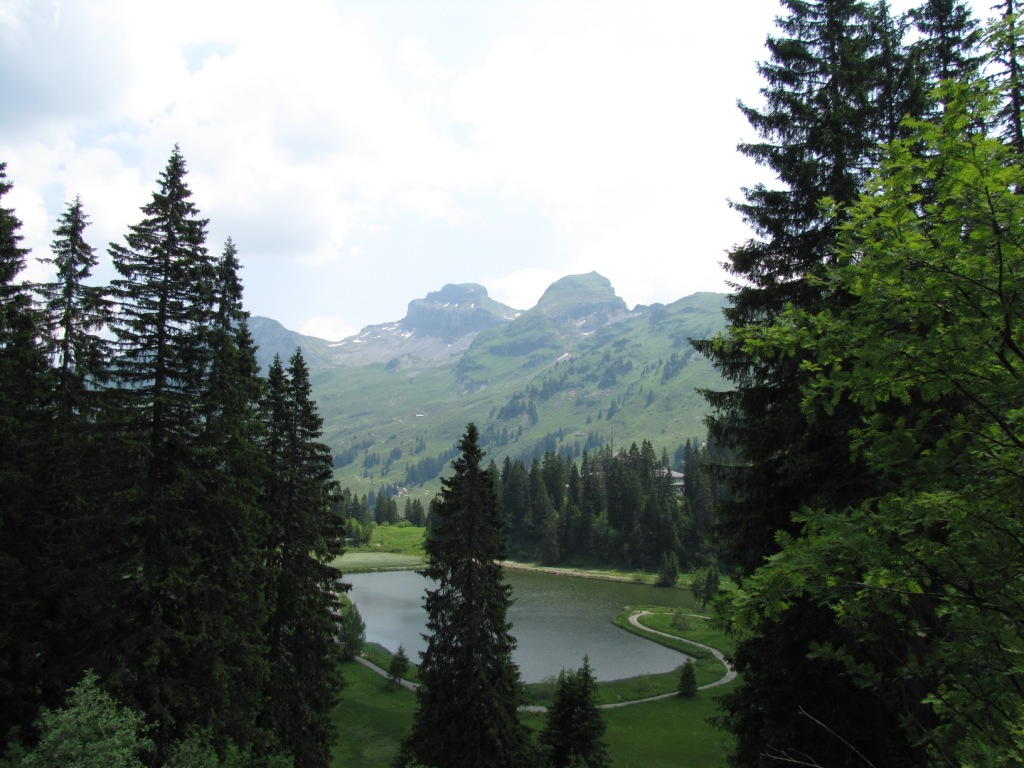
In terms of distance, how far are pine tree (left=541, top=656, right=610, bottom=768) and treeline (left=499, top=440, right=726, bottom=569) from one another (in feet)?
257

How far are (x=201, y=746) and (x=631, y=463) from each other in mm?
125636

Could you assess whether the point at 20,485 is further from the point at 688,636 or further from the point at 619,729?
the point at 688,636

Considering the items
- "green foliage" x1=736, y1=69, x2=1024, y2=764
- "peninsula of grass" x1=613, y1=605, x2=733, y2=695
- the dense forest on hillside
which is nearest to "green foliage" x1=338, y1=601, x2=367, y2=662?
"peninsula of grass" x1=613, y1=605, x2=733, y2=695

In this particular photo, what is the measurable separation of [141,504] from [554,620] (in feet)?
214

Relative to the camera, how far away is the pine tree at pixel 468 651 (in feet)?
80.1

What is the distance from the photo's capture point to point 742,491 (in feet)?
50.0

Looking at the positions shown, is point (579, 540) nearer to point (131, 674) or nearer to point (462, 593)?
point (462, 593)

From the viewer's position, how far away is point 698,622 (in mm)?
74000

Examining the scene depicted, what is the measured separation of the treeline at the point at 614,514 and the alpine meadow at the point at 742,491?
81152 millimetres

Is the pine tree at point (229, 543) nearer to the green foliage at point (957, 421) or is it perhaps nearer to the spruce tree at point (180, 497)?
the spruce tree at point (180, 497)

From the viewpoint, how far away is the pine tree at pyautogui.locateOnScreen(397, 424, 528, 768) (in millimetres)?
24406

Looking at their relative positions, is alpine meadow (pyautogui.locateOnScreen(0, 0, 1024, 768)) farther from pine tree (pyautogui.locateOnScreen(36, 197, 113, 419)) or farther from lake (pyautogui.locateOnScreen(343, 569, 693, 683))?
lake (pyautogui.locateOnScreen(343, 569, 693, 683))

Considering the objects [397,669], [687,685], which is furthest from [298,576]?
[687,685]

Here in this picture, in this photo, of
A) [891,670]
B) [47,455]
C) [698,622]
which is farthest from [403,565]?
[891,670]
